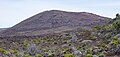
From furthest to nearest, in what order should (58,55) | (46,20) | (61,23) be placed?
(46,20) → (61,23) → (58,55)

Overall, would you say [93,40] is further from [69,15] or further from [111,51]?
[69,15]

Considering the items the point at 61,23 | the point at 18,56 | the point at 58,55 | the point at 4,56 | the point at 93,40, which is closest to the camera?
the point at 4,56

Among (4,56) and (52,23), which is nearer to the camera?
(4,56)

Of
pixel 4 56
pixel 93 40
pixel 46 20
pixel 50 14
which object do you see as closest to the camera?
pixel 4 56

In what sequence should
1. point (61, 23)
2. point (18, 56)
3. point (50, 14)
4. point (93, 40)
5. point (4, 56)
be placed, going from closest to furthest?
point (4, 56)
point (18, 56)
point (93, 40)
point (61, 23)
point (50, 14)

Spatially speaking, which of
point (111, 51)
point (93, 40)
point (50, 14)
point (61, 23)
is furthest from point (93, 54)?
point (50, 14)

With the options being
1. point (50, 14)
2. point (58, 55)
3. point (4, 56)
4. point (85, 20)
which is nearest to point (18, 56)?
point (4, 56)

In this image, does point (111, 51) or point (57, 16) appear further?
point (57, 16)

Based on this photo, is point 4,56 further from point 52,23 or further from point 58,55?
point 52,23
